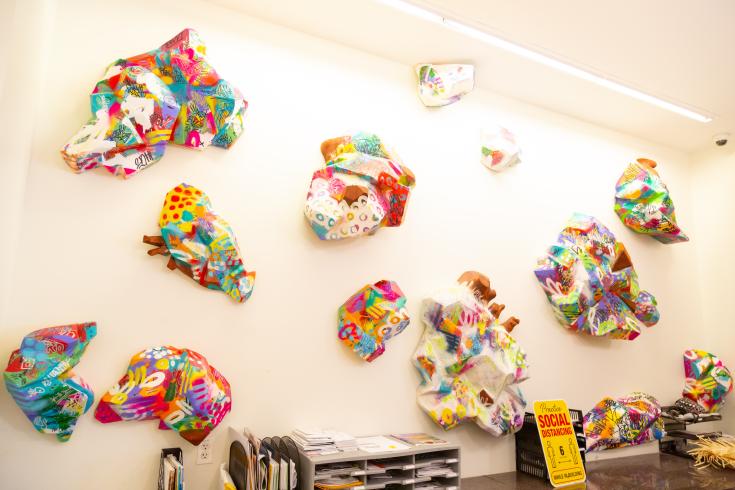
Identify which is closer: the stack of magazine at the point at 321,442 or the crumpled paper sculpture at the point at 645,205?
the stack of magazine at the point at 321,442

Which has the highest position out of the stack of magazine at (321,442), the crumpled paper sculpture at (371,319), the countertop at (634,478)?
the crumpled paper sculpture at (371,319)

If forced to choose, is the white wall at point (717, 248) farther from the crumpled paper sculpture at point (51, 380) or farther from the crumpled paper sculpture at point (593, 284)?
the crumpled paper sculpture at point (51, 380)

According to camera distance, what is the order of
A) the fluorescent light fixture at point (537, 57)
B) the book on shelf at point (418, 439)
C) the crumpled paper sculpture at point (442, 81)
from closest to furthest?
the book on shelf at point (418, 439) → the fluorescent light fixture at point (537, 57) → the crumpled paper sculpture at point (442, 81)

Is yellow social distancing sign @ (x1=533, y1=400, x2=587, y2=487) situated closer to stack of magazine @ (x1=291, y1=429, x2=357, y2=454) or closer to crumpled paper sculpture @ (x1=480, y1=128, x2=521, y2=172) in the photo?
stack of magazine @ (x1=291, y1=429, x2=357, y2=454)

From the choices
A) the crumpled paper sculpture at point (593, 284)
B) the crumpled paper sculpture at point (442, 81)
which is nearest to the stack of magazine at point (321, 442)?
the crumpled paper sculpture at point (593, 284)

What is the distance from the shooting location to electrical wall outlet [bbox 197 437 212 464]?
1.79 metres

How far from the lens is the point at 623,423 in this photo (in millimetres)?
2793

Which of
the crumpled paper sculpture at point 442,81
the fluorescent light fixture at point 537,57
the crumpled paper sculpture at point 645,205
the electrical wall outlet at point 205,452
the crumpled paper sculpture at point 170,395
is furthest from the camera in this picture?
the crumpled paper sculpture at point 645,205

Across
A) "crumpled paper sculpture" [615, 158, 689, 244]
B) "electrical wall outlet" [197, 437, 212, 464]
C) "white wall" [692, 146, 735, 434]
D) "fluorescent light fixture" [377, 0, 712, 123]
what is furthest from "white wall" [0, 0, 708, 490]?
"white wall" [692, 146, 735, 434]

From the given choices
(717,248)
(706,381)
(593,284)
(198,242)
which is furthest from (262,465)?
(717,248)

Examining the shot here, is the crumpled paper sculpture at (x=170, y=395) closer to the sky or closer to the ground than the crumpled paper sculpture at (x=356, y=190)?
closer to the ground

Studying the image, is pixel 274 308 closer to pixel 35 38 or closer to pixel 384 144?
pixel 384 144

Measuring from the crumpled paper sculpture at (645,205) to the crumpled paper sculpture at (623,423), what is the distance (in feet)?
3.58

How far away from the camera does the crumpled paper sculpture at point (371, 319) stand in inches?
83.4
